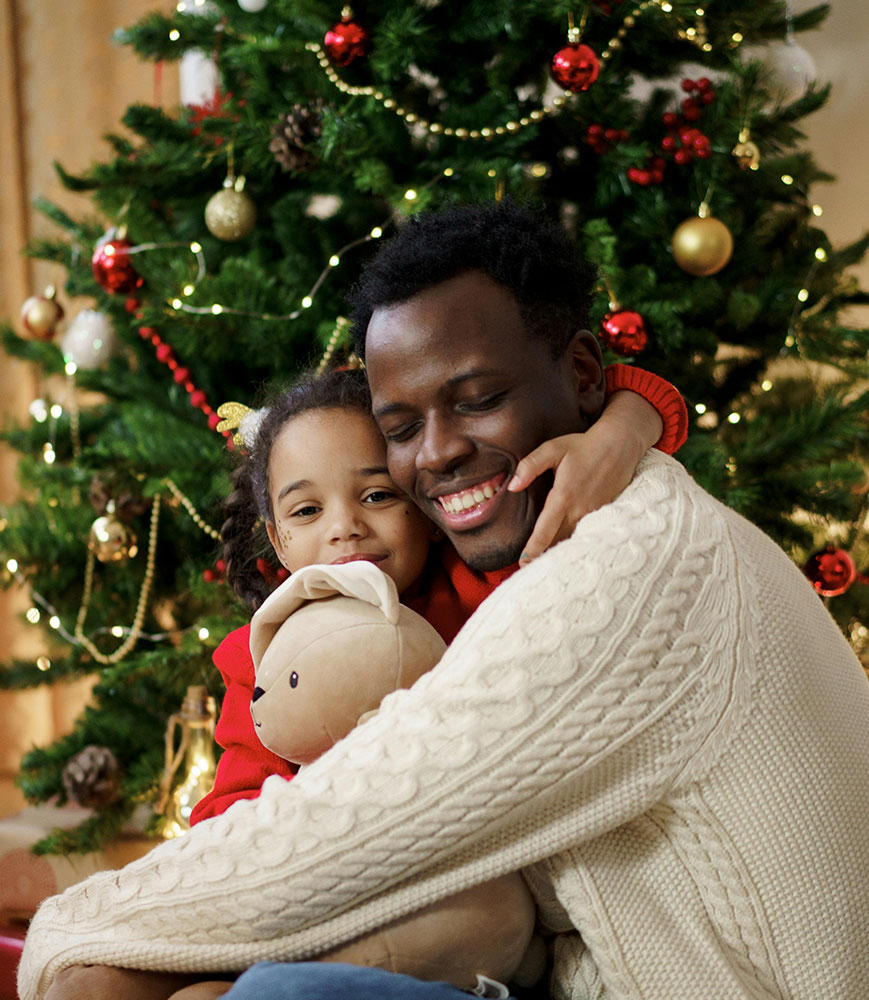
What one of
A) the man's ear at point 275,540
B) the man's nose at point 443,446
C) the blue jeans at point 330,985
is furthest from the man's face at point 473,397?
the blue jeans at point 330,985

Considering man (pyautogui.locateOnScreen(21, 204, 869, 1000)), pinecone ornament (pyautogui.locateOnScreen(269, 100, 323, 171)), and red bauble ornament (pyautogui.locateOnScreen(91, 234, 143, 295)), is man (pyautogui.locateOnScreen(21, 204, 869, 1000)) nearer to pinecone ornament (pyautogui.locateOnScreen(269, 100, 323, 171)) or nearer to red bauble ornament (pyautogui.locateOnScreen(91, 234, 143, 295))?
pinecone ornament (pyautogui.locateOnScreen(269, 100, 323, 171))

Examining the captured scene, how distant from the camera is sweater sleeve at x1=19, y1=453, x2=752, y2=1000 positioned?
0.85 metres

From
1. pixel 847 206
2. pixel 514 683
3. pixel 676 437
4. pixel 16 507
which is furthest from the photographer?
pixel 847 206

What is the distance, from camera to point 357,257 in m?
2.05

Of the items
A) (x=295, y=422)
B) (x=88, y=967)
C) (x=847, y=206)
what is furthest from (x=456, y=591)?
(x=847, y=206)

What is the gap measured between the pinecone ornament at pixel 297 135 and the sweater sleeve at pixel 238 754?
1042mm

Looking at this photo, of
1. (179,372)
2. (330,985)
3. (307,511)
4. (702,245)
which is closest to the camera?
(330,985)

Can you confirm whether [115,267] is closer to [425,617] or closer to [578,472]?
[425,617]

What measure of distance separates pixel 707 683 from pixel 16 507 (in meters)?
1.82

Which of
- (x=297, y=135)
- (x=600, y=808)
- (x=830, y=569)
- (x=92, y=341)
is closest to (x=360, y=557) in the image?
(x=600, y=808)

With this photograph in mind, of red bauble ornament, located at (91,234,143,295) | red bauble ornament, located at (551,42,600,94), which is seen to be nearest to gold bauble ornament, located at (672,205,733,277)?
red bauble ornament, located at (551,42,600,94)

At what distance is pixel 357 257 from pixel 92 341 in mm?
651

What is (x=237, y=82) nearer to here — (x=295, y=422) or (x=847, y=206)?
(x=295, y=422)

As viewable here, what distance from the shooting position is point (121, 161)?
2018 millimetres
